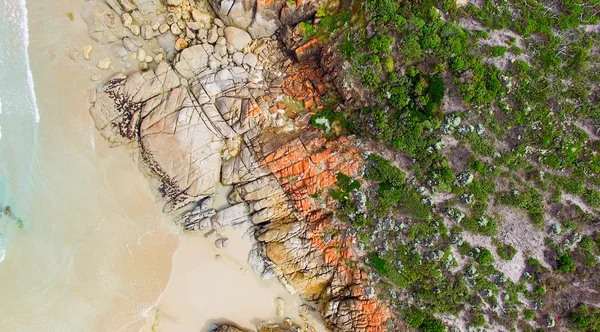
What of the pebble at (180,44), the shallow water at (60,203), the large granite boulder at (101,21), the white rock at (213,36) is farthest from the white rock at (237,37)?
the shallow water at (60,203)

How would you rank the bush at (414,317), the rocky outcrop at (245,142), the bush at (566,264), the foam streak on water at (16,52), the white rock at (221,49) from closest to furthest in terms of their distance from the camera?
the bush at (566,264) < the bush at (414,317) < the foam streak on water at (16,52) < the rocky outcrop at (245,142) < the white rock at (221,49)

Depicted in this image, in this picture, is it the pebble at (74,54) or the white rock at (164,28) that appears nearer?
the pebble at (74,54)

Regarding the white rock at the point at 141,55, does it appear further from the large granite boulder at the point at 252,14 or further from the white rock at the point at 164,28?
the large granite boulder at the point at 252,14

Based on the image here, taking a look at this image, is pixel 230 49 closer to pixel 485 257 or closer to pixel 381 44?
pixel 381 44

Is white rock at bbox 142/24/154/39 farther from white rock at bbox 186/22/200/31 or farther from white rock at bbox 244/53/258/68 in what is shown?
white rock at bbox 244/53/258/68

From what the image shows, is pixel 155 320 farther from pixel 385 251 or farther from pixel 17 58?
pixel 17 58

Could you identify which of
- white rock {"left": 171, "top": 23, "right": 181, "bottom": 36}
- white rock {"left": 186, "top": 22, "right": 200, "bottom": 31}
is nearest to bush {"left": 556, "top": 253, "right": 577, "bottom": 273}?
white rock {"left": 186, "top": 22, "right": 200, "bottom": 31}
